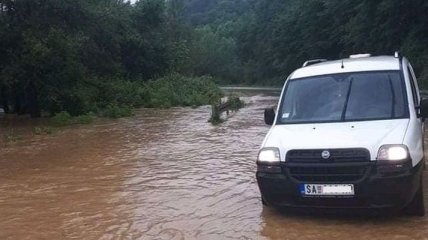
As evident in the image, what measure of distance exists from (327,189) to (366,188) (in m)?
0.43

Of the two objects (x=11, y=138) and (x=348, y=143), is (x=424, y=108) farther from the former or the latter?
(x=11, y=138)

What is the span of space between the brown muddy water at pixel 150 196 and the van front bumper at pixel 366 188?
32 centimetres

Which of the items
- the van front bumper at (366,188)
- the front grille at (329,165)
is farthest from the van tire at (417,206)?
the front grille at (329,165)

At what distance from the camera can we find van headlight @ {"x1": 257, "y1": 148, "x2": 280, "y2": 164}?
6629 mm

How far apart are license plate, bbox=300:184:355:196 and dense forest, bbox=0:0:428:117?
18944 mm

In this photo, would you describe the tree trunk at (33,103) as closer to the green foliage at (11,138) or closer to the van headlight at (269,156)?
the green foliage at (11,138)

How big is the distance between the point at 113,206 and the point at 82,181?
8.05 ft

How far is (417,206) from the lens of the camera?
6711 millimetres

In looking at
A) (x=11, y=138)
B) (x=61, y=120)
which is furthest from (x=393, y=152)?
(x=61, y=120)

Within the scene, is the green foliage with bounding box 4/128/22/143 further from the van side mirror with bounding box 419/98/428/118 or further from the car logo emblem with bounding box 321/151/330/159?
the van side mirror with bounding box 419/98/428/118

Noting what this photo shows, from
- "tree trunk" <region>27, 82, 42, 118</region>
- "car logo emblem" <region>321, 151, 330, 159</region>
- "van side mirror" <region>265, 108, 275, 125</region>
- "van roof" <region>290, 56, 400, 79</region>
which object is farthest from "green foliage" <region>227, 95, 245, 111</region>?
"car logo emblem" <region>321, 151, 330, 159</region>

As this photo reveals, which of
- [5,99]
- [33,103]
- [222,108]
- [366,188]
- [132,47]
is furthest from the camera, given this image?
[132,47]

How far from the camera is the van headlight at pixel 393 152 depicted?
6160mm

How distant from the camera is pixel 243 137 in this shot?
658 inches
